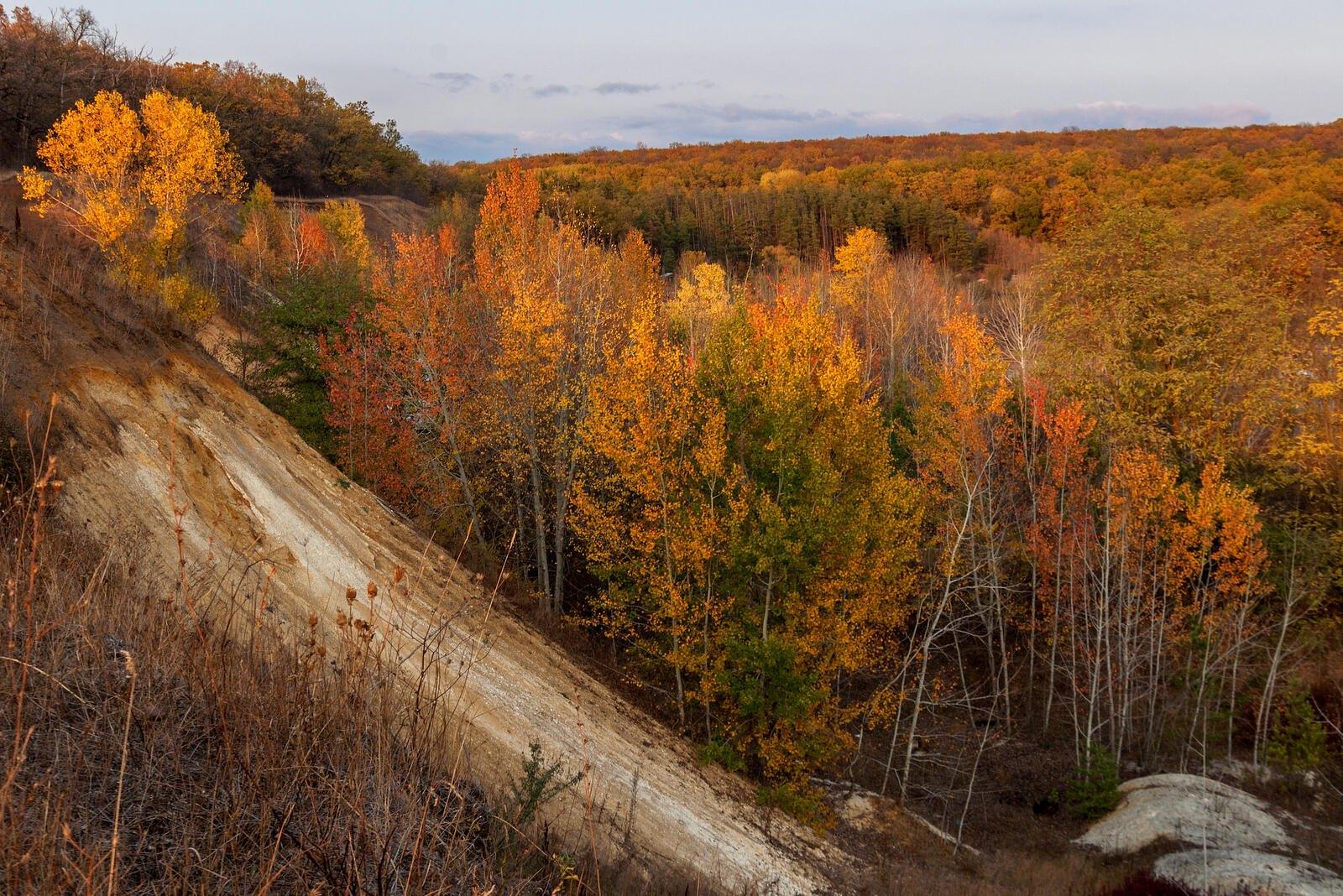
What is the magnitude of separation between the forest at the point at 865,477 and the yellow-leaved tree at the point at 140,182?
18cm

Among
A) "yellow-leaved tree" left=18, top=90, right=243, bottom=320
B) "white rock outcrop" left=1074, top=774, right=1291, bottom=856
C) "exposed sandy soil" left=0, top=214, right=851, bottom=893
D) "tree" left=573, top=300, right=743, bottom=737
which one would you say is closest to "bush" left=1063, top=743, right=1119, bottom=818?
"white rock outcrop" left=1074, top=774, right=1291, bottom=856

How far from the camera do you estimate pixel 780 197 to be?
10794 centimetres

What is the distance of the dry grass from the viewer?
3.12m

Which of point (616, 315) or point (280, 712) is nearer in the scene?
point (280, 712)

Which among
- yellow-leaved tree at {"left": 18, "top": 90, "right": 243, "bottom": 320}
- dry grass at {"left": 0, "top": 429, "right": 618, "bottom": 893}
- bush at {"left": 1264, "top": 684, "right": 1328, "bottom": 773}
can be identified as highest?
yellow-leaved tree at {"left": 18, "top": 90, "right": 243, "bottom": 320}

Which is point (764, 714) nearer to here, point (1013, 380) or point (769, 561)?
point (769, 561)

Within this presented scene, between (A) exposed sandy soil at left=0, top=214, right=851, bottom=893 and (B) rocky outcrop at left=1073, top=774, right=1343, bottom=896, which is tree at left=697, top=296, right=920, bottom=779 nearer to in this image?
(A) exposed sandy soil at left=0, top=214, right=851, bottom=893

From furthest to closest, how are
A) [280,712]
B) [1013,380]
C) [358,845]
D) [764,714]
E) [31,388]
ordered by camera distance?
[1013,380], [764,714], [31,388], [280,712], [358,845]

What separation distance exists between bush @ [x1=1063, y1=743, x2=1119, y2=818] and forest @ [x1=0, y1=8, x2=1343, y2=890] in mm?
120

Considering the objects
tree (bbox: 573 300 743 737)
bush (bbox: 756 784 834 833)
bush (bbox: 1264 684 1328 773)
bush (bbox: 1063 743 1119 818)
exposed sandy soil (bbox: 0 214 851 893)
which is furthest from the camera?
bush (bbox: 1264 684 1328 773)

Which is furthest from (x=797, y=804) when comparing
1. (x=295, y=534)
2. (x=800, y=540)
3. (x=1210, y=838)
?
(x=295, y=534)

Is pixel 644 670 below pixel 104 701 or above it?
below

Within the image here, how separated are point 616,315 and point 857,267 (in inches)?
1485

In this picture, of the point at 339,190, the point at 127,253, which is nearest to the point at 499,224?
the point at 127,253
